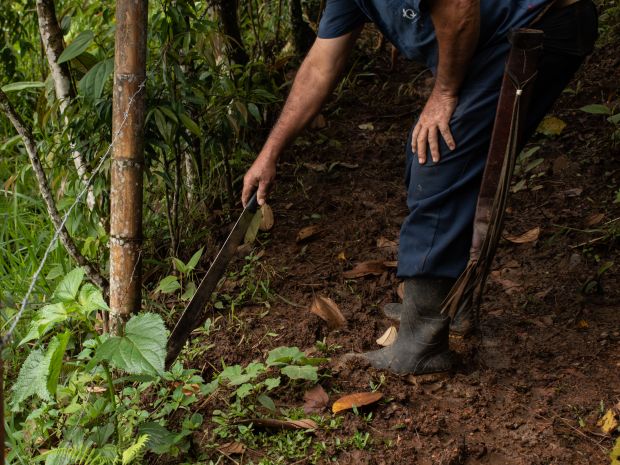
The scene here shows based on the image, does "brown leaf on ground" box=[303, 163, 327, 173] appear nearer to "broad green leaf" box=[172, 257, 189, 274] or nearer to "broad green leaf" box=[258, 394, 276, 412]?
"broad green leaf" box=[172, 257, 189, 274]

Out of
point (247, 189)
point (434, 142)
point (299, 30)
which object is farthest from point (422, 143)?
point (299, 30)

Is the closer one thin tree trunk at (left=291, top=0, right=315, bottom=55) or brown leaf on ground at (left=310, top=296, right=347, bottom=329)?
brown leaf on ground at (left=310, top=296, right=347, bottom=329)

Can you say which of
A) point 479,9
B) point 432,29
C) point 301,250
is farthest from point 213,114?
point 479,9

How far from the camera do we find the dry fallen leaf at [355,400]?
2.40m

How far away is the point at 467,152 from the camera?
91.9 inches

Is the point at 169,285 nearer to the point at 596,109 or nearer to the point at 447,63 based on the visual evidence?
the point at 447,63

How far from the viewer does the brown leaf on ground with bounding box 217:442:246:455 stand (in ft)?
7.39

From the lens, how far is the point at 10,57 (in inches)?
146

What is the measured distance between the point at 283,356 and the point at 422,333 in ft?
1.64

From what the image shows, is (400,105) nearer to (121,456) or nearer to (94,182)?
(94,182)

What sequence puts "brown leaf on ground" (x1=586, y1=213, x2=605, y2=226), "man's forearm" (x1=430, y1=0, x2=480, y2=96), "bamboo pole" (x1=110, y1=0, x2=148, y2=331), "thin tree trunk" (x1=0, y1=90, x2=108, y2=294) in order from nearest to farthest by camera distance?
"man's forearm" (x1=430, y1=0, x2=480, y2=96) < "bamboo pole" (x1=110, y1=0, x2=148, y2=331) < "thin tree trunk" (x1=0, y1=90, x2=108, y2=294) < "brown leaf on ground" (x1=586, y1=213, x2=605, y2=226)

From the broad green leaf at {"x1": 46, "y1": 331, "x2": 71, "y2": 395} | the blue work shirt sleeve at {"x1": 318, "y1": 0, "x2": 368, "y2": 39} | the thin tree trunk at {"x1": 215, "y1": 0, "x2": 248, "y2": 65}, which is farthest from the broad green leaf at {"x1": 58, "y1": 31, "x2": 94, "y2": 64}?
the broad green leaf at {"x1": 46, "y1": 331, "x2": 71, "y2": 395}

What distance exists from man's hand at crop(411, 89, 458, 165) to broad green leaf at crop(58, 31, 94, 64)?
122 cm

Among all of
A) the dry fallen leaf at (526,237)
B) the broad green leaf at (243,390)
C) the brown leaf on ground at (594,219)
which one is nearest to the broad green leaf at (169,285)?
Result: the broad green leaf at (243,390)
